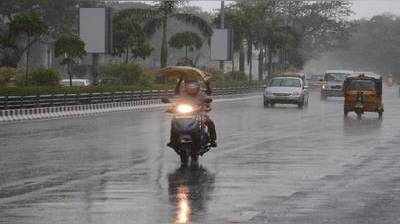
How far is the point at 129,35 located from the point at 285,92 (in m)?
15.9

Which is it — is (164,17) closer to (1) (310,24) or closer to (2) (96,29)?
(2) (96,29)

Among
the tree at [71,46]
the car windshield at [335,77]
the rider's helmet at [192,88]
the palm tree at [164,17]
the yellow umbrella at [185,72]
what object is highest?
the palm tree at [164,17]

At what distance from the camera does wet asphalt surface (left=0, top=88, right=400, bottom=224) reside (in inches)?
413

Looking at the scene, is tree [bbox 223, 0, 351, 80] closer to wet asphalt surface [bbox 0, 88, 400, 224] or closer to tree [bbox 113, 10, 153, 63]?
tree [bbox 113, 10, 153, 63]

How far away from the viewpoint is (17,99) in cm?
3684

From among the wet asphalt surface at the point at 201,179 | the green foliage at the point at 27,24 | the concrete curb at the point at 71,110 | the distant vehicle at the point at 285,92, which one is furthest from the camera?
the distant vehicle at the point at 285,92

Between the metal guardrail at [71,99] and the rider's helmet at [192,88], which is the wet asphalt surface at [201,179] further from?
the metal guardrail at [71,99]

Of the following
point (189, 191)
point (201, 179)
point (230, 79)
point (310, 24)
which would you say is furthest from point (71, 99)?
point (310, 24)

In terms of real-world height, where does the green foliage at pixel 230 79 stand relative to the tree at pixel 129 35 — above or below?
below

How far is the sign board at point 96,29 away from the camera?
168 feet

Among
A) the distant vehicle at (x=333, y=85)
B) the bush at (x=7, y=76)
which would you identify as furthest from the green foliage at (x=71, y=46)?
the distant vehicle at (x=333, y=85)

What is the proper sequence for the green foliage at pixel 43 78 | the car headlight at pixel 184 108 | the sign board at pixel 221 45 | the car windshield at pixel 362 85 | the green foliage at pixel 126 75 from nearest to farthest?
the car headlight at pixel 184 108 → the car windshield at pixel 362 85 → the green foliage at pixel 43 78 → the green foliage at pixel 126 75 → the sign board at pixel 221 45

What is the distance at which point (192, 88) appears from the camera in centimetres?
1711

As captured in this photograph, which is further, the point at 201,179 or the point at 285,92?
the point at 285,92
